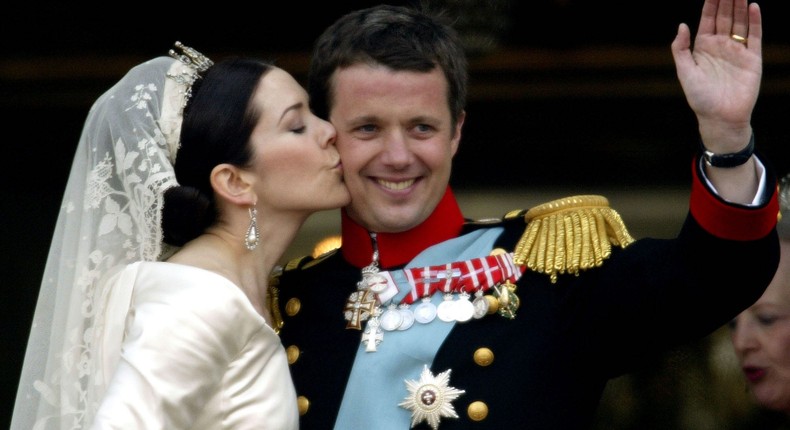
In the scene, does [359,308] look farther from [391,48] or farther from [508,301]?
[391,48]

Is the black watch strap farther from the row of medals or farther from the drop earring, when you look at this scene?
the drop earring

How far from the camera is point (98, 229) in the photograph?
110 inches

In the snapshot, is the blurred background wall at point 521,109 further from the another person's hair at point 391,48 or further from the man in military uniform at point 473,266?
the man in military uniform at point 473,266

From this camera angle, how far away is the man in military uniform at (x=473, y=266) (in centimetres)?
248

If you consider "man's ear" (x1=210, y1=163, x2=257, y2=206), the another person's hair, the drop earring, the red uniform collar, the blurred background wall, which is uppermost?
the another person's hair

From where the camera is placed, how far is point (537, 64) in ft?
15.4

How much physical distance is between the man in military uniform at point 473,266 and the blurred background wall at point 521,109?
1353 millimetres

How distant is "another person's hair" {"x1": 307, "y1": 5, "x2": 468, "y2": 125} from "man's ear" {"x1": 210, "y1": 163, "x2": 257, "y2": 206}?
0.23 metres

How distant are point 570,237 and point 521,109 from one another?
2.19m

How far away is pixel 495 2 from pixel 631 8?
1.95 ft

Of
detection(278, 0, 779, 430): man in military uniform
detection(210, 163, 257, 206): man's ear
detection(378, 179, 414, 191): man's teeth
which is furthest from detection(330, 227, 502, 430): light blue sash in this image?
detection(210, 163, 257, 206): man's ear

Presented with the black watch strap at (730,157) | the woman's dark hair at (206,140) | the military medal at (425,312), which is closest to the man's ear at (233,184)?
the woman's dark hair at (206,140)

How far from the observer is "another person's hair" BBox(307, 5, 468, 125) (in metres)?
2.88

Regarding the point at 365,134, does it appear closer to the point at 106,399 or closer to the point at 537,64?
the point at 106,399
